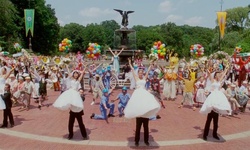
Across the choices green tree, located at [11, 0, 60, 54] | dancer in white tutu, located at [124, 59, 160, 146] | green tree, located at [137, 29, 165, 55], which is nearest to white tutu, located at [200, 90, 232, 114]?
dancer in white tutu, located at [124, 59, 160, 146]

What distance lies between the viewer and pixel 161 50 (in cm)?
2567

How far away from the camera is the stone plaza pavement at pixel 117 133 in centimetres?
821

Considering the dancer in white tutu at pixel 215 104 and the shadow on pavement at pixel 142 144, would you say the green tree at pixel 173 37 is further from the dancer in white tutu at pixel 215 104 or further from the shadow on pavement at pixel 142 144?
the shadow on pavement at pixel 142 144

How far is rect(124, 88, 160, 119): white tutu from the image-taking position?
7527 mm

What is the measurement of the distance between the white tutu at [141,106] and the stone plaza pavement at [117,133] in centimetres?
108

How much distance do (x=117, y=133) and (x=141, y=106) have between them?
2194 millimetres

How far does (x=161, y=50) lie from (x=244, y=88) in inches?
525

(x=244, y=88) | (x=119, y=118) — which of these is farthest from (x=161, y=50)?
(x=119, y=118)

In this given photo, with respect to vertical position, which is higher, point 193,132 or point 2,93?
point 2,93

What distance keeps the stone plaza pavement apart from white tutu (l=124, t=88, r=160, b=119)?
108 cm

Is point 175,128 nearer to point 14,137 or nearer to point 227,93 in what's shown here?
point 227,93

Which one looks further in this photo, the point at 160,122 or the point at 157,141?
the point at 160,122

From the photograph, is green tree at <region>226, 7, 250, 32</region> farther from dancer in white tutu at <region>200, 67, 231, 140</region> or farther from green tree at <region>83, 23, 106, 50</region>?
dancer in white tutu at <region>200, 67, 231, 140</region>

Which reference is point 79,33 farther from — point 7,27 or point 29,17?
point 29,17
